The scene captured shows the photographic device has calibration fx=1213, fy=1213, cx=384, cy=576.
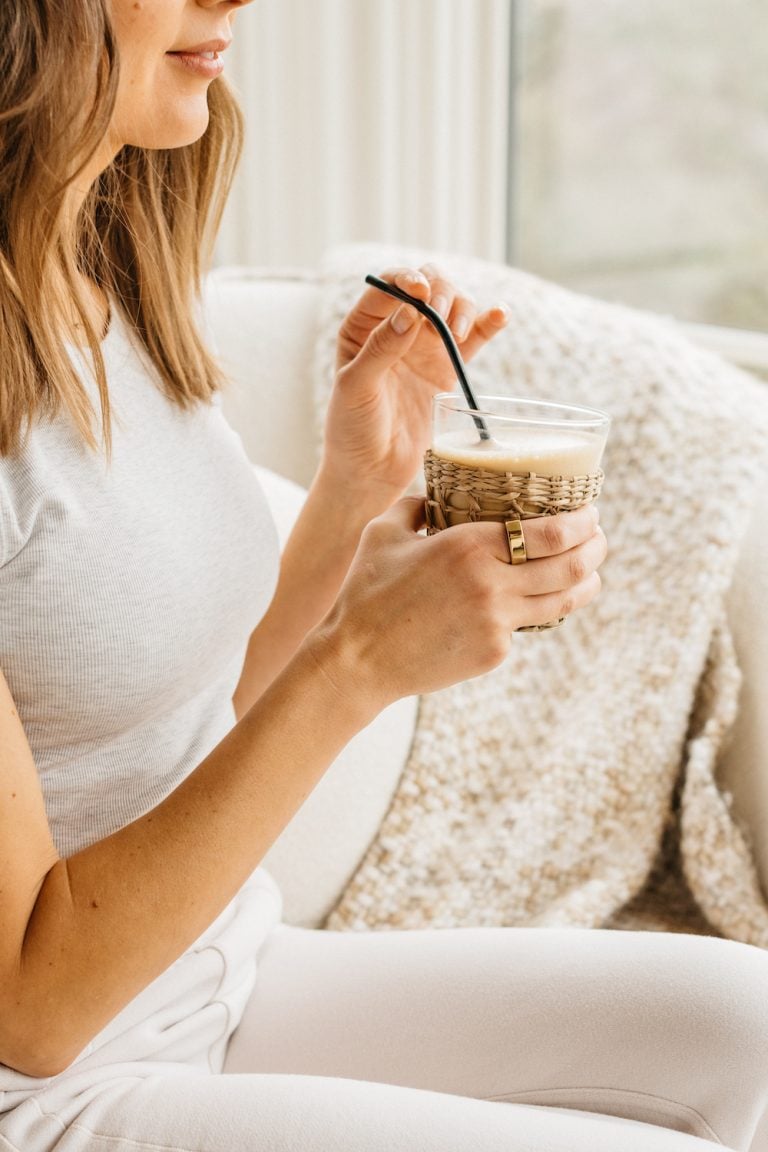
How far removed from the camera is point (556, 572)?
844 millimetres

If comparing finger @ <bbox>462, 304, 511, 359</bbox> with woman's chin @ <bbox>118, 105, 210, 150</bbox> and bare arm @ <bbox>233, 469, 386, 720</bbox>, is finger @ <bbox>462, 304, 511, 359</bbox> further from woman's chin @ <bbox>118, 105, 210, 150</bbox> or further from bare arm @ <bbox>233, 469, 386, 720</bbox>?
woman's chin @ <bbox>118, 105, 210, 150</bbox>

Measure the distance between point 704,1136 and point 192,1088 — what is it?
398 millimetres

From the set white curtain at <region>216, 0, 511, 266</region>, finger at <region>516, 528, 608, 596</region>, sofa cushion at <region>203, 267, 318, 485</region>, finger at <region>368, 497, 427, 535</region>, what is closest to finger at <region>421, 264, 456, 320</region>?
finger at <region>368, 497, 427, 535</region>

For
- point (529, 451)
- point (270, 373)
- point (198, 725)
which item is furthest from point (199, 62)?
point (270, 373)

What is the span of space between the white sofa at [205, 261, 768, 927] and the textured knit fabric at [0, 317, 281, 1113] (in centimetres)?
32

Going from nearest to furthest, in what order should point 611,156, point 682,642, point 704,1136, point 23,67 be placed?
1. point 23,67
2. point 704,1136
3. point 682,642
4. point 611,156

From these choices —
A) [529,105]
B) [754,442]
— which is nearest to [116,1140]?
[754,442]

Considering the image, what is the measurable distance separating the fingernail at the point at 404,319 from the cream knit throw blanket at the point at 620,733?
645 mm

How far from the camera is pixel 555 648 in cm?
169

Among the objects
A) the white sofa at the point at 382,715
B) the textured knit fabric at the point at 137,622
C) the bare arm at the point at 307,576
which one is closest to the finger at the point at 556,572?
the textured knit fabric at the point at 137,622

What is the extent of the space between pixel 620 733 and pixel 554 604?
28.8 inches

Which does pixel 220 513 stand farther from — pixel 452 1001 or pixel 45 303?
pixel 452 1001

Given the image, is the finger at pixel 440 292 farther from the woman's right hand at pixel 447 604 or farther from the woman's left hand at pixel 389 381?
the woman's right hand at pixel 447 604

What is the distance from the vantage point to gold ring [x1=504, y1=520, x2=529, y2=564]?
32.7 inches
